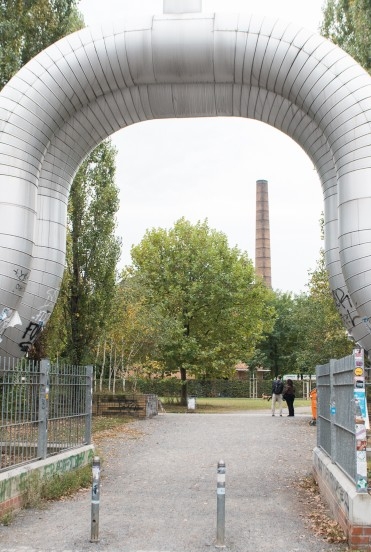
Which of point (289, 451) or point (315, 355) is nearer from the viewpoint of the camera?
point (289, 451)

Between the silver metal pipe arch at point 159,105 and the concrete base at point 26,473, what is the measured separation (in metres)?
1.70

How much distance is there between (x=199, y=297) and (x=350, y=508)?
28.7m

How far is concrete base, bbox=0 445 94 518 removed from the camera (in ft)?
26.8

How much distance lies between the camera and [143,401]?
79.4 ft

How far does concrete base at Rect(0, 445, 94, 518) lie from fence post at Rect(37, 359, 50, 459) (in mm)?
186

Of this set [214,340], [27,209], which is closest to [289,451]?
[27,209]

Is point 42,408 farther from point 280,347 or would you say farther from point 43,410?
point 280,347

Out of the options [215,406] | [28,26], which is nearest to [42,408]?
[28,26]

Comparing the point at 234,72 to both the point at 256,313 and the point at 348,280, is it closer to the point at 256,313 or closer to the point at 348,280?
the point at 348,280

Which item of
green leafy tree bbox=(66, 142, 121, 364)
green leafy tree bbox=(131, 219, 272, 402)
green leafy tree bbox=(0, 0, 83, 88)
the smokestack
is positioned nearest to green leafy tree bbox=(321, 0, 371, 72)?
green leafy tree bbox=(0, 0, 83, 88)

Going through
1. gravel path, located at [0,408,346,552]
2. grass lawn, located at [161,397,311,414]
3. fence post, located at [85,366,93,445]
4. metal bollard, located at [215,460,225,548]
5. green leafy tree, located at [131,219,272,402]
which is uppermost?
green leafy tree, located at [131,219,272,402]

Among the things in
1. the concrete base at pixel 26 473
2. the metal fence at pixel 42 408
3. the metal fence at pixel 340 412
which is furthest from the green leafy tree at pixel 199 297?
the metal fence at pixel 340 412

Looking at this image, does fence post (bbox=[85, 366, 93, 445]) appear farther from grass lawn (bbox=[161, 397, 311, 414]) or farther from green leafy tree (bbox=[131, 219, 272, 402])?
green leafy tree (bbox=[131, 219, 272, 402])

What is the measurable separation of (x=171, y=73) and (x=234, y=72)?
918mm
